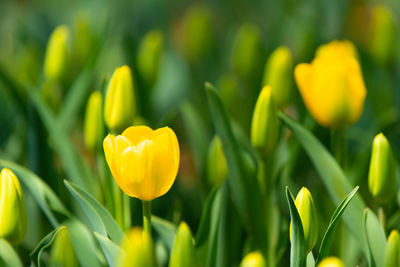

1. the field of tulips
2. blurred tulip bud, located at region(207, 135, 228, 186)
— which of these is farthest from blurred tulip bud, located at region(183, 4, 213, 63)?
blurred tulip bud, located at region(207, 135, 228, 186)

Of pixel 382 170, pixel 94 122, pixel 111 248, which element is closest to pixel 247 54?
pixel 94 122

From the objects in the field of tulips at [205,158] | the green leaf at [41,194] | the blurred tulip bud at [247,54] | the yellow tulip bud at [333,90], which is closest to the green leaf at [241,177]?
the field of tulips at [205,158]

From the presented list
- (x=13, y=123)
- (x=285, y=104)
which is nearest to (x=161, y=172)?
(x=285, y=104)

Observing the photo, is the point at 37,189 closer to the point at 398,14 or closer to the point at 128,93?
the point at 128,93

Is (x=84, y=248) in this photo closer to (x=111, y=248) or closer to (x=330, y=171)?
(x=111, y=248)

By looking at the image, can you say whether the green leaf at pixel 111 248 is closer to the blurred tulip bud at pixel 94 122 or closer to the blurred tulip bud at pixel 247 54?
the blurred tulip bud at pixel 94 122

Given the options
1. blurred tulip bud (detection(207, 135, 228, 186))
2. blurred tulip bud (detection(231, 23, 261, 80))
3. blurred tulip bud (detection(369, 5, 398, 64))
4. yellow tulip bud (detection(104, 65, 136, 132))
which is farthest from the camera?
blurred tulip bud (detection(231, 23, 261, 80))

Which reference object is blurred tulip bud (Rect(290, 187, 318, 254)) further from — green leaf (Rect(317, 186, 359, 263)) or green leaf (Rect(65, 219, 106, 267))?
green leaf (Rect(65, 219, 106, 267))
